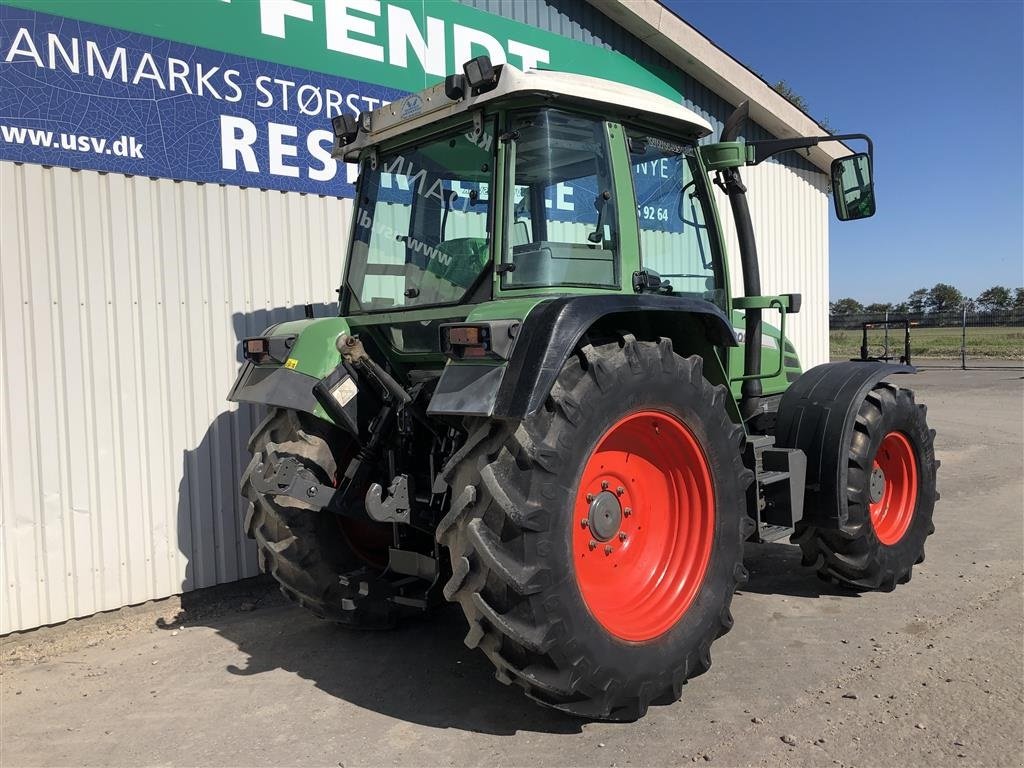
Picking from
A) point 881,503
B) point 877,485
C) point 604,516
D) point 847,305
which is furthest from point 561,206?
point 847,305

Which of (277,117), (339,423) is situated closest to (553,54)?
(277,117)

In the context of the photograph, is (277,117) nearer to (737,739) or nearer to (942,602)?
(737,739)

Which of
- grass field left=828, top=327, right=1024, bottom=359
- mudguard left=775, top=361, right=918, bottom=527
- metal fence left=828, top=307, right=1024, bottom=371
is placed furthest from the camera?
grass field left=828, top=327, right=1024, bottom=359

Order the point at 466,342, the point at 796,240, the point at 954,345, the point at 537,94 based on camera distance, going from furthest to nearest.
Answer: the point at 954,345 → the point at 796,240 → the point at 537,94 → the point at 466,342

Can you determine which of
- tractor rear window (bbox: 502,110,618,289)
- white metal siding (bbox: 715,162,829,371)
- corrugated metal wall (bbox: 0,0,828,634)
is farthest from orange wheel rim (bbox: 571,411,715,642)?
white metal siding (bbox: 715,162,829,371)

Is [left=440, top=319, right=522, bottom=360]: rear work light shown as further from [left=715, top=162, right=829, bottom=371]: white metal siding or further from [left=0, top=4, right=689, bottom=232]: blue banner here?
[left=715, top=162, right=829, bottom=371]: white metal siding

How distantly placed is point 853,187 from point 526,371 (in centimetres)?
261

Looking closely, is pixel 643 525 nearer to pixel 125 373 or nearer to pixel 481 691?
pixel 481 691

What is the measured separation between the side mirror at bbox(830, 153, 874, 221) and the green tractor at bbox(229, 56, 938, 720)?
12mm

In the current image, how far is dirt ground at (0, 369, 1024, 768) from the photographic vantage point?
3225 millimetres

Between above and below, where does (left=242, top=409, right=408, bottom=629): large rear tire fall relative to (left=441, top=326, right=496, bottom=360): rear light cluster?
below

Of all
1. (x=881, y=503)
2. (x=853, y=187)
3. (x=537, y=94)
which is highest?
(x=537, y=94)

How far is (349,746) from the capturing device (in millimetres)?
3314

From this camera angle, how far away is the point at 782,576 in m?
5.38
